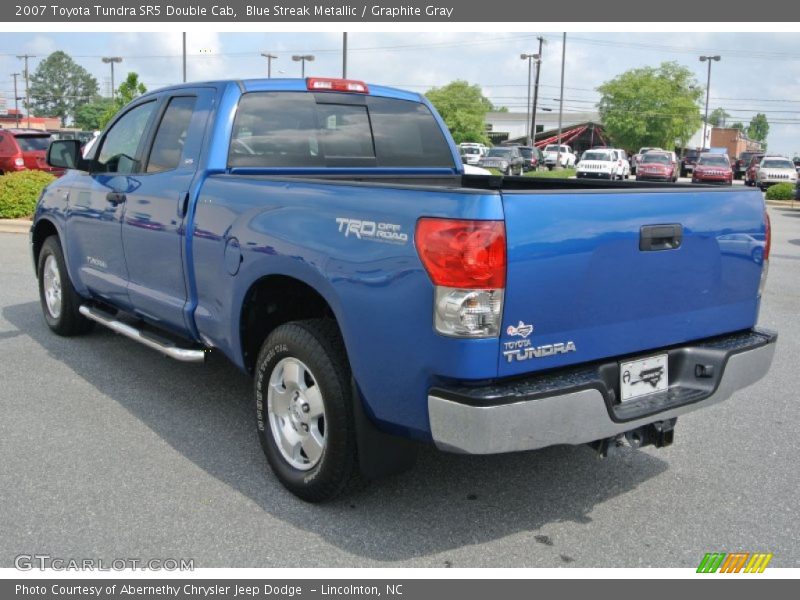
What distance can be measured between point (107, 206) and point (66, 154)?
2.70ft

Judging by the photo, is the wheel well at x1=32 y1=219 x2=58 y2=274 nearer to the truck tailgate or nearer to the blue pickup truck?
the blue pickup truck

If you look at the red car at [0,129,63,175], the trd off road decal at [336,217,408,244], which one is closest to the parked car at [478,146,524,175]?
the red car at [0,129,63,175]

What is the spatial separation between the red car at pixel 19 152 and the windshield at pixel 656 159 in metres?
28.6

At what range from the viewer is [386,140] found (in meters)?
5.28

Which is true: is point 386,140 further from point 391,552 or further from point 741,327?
point 391,552

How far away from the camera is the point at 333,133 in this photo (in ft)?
16.5

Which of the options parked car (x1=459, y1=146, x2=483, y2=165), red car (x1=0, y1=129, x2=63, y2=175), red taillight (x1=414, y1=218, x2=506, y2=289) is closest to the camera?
red taillight (x1=414, y1=218, x2=506, y2=289)

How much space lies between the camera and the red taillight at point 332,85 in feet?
16.4

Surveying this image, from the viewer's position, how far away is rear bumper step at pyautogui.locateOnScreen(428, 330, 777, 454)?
2.93m

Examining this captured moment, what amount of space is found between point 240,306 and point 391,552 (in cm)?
143

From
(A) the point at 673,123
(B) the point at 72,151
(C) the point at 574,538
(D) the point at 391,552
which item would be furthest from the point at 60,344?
(A) the point at 673,123

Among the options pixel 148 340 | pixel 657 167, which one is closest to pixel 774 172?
pixel 657 167

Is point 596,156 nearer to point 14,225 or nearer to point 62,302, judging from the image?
→ point 14,225

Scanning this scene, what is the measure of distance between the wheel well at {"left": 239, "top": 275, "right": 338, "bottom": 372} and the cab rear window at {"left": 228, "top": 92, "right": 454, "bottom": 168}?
0.92 metres
